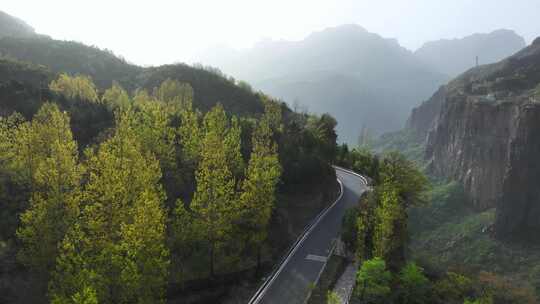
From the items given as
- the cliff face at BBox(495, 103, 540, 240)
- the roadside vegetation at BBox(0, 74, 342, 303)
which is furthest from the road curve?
the cliff face at BBox(495, 103, 540, 240)

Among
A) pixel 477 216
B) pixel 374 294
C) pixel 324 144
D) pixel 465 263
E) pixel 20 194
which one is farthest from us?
pixel 477 216

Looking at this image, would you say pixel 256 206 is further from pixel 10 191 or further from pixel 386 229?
pixel 10 191

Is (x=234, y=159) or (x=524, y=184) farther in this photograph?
(x=524, y=184)

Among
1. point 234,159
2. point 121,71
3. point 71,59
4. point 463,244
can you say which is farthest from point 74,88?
point 463,244

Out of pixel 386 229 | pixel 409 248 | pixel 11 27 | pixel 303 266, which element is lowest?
pixel 409 248

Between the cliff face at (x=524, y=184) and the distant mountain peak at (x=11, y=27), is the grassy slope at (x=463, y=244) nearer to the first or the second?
the cliff face at (x=524, y=184)

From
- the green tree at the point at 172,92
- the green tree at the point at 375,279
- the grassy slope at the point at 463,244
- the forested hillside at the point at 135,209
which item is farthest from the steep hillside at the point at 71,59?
the green tree at the point at 375,279

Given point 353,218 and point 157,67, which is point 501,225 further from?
point 157,67

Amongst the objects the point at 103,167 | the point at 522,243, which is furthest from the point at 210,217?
the point at 522,243
